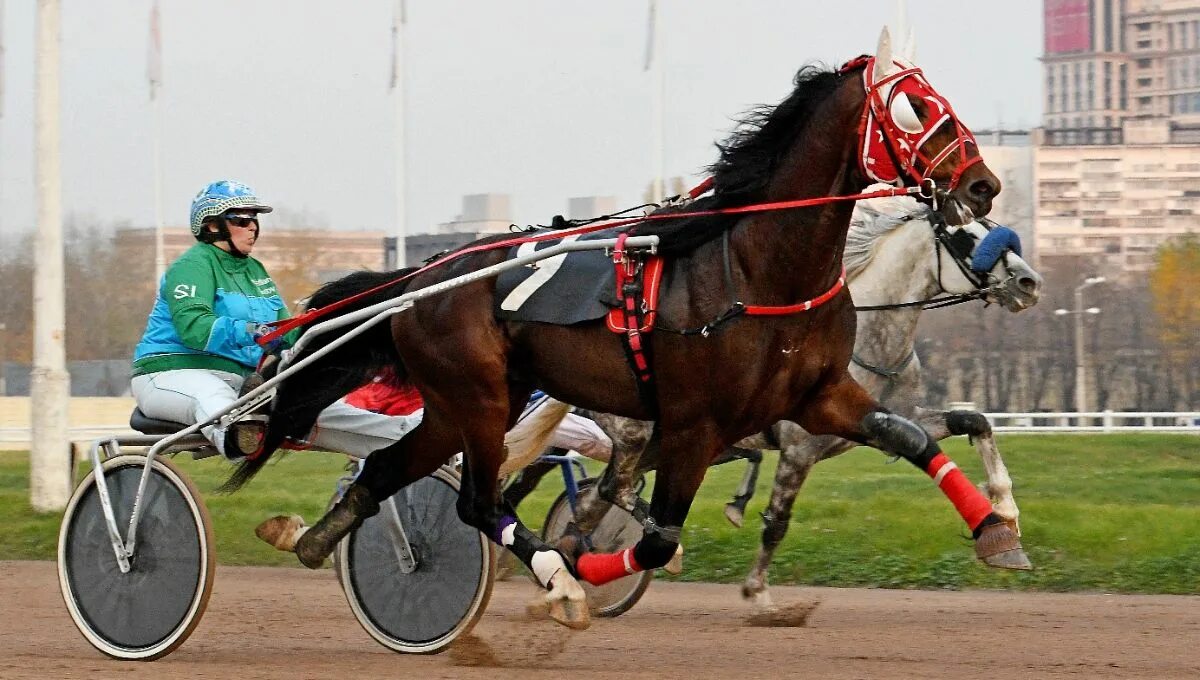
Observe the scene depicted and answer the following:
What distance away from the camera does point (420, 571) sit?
627 cm

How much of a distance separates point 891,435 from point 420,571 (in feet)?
6.19

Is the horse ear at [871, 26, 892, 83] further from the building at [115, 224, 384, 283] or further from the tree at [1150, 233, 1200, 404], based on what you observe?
the tree at [1150, 233, 1200, 404]

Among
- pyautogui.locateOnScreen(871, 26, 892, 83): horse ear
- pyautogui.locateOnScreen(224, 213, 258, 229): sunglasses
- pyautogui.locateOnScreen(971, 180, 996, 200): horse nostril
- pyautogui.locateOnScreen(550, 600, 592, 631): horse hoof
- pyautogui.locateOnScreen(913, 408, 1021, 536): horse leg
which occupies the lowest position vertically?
pyautogui.locateOnScreen(550, 600, 592, 631): horse hoof

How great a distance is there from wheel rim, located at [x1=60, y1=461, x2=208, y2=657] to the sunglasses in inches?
38.0

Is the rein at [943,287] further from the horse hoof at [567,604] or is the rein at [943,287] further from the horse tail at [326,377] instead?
the horse hoof at [567,604]

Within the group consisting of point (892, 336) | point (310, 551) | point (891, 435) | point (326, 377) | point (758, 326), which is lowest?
point (310, 551)

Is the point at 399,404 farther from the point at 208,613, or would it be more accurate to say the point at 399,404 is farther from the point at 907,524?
the point at 907,524

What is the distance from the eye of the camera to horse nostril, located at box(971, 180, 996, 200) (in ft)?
15.7

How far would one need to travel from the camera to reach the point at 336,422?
6445 mm

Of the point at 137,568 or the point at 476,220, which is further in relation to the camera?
the point at 476,220

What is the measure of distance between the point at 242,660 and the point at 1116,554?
5.00 meters

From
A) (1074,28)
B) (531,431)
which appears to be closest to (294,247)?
(531,431)

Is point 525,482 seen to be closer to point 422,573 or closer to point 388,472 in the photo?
point 422,573

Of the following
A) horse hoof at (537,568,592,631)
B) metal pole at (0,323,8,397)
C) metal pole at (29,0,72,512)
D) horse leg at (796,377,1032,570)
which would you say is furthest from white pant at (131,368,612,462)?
metal pole at (0,323,8,397)
